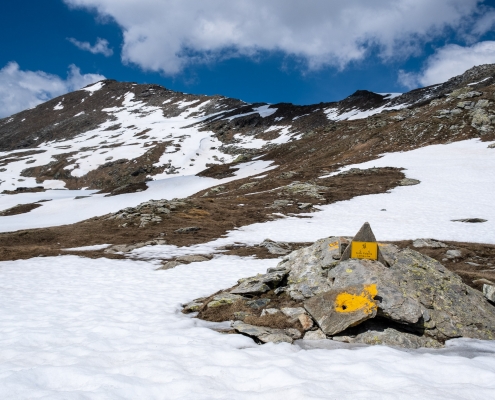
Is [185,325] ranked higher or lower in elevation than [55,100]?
lower

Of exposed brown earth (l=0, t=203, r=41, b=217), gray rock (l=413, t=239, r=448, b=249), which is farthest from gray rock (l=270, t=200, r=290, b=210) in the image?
exposed brown earth (l=0, t=203, r=41, b=217)

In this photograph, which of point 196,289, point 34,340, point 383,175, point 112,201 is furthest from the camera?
point 112,201

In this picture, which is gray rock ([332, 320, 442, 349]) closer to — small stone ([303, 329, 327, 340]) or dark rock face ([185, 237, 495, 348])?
dark rock face ([185, 237, 495, 348])

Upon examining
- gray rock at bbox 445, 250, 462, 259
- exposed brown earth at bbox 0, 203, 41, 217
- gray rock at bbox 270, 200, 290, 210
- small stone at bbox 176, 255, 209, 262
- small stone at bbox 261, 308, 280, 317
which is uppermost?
exposed brown earth at bbox 0, 203, 41, 217

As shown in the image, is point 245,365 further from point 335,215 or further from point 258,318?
point 335,215

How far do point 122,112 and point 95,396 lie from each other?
554 ft

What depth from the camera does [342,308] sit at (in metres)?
6.74

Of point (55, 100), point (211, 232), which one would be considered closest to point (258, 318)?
point (211, 232)

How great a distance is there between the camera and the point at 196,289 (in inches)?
422

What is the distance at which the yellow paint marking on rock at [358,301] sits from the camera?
21.2 ft

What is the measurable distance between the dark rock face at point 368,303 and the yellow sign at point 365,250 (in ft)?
0.58

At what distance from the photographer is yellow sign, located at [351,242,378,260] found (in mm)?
8016

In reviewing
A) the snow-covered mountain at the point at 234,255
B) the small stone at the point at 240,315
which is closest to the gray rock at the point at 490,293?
the snow-covered mountain at the point at 234,255

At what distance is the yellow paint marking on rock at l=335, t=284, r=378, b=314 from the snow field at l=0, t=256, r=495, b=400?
87 cm
